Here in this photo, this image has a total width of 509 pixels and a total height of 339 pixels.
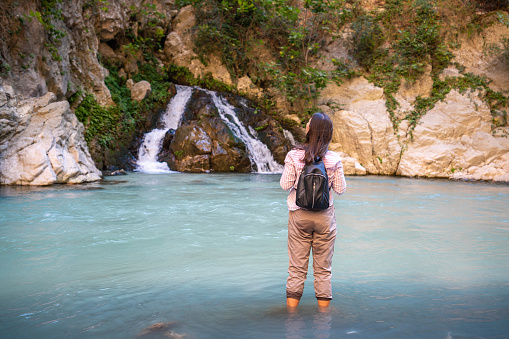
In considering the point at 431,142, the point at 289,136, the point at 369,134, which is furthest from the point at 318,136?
the point at 289,136

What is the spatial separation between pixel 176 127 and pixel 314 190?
14.6 meters

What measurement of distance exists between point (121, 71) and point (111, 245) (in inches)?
594

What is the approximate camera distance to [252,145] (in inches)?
622

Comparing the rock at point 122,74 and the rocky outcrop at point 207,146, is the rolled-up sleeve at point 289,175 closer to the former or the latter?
the rocky outcrop at point 207,146

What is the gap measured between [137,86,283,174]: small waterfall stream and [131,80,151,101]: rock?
4.14 ft

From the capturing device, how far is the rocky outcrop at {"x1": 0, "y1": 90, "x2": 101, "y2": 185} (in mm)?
9062

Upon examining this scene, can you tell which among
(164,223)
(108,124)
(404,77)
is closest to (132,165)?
(108,124)

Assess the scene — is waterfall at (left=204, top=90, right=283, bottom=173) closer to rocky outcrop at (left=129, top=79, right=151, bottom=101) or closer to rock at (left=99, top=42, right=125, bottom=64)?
rocky outcrop at (left=129, top=79, right=151, bottom=101)

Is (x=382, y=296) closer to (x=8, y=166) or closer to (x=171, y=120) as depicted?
(x=8, y=166)

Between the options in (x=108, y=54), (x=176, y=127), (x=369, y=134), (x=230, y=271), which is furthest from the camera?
(x=108, y=54)

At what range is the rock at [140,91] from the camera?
16156 mm

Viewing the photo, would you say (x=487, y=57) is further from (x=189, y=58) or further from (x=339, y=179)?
(x=339, y=179)

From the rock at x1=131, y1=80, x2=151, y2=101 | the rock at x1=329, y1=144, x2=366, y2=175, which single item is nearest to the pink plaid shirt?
the rock at x1=329, y1=144, x2=366, y2=175

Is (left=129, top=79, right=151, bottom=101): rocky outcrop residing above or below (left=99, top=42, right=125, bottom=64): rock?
below
